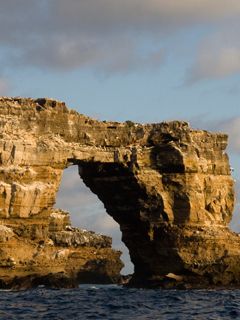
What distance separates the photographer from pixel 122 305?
4822 centimetres

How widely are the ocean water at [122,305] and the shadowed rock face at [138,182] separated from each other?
524 cm

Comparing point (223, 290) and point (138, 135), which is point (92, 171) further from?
point (223, 290)

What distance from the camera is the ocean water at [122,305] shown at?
41.8 metres

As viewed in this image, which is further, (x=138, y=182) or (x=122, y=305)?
(x=138, y=182)

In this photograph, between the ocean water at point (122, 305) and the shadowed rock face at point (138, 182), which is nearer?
the ocean water at point (122, 305)

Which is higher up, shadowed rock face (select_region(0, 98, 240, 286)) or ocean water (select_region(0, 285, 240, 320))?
shadowed rock face (select_region(0, 98, 240, 286))

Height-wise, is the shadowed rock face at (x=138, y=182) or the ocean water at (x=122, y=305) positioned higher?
the shadowed rock face at (x=138, y=182)

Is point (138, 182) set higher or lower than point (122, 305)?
higher

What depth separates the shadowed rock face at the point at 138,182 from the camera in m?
63.8

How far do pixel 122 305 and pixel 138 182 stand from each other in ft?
69.7

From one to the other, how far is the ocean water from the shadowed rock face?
5.24 metres

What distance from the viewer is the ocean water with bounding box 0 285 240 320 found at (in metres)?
41.8

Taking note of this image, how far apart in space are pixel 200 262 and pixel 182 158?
825 cm

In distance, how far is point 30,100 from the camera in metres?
65.4
